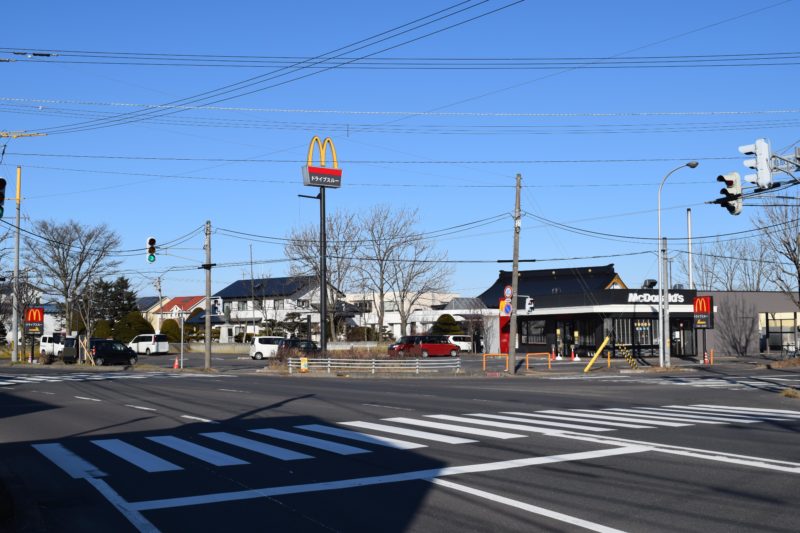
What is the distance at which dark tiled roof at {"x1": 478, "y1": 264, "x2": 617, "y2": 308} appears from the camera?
6350cm

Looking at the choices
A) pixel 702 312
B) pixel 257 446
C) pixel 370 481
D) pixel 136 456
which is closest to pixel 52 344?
pixel 702 312

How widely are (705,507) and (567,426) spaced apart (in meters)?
7.46

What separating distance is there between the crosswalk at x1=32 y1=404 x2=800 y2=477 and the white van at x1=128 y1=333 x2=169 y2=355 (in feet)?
184

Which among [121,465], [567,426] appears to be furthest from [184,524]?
[567,426]

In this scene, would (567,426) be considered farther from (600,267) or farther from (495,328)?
(600,267)

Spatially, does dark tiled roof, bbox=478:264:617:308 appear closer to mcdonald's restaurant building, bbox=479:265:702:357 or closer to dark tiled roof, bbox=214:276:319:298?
mcdonald's restaurant building, bbox=479:265:702:357

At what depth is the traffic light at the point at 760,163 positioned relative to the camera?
1897 centimetres

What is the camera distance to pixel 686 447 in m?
13.0

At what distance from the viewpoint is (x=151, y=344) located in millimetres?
69688

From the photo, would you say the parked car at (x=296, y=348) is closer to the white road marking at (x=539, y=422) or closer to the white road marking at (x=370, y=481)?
the white road marking at (x=539, y=422)

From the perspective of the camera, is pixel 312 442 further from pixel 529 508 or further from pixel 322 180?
pixel 322 180

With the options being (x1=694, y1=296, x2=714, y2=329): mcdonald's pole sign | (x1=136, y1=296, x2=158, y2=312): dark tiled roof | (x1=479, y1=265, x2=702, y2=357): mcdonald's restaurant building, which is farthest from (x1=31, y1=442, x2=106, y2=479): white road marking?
(x1=136, y1=296, x2=158, y2=312): dark tiled roof

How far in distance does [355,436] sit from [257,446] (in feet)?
6.40

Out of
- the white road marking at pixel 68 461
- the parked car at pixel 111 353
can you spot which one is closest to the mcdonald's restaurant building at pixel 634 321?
the parked car at pixel 111 353
